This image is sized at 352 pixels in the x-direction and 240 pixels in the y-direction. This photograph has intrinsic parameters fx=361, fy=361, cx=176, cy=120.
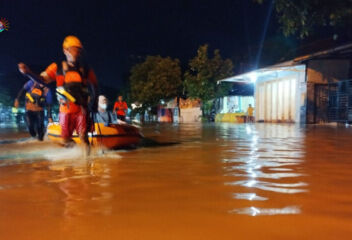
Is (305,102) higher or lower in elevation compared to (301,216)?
higher

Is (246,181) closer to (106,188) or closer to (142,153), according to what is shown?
(106,188)

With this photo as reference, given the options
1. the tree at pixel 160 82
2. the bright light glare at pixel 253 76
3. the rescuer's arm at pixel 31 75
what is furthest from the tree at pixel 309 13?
the tree at pixel 160 82

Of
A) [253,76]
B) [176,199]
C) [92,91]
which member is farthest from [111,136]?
[253,76]

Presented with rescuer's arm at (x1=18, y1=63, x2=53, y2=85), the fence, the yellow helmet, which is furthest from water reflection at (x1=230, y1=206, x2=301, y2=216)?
the fence

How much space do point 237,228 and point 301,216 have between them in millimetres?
605

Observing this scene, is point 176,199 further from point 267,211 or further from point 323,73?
point 323,73

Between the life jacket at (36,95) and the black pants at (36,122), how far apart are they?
0.26 m

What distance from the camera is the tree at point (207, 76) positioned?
33.5 m

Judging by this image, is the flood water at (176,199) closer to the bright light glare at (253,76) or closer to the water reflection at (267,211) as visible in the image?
the water reflection at (267,211)

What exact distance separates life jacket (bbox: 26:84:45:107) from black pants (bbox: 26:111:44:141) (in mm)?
Result: 260

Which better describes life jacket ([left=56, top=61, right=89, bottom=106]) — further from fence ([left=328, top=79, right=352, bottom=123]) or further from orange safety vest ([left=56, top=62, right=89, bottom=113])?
fence ([left=328, top=79, right=352, bottom=123])

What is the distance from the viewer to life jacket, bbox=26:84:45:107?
9.05 meters

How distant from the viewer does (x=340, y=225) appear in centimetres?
261

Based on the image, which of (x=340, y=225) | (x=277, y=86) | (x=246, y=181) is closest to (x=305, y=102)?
(x=277, y=86)
